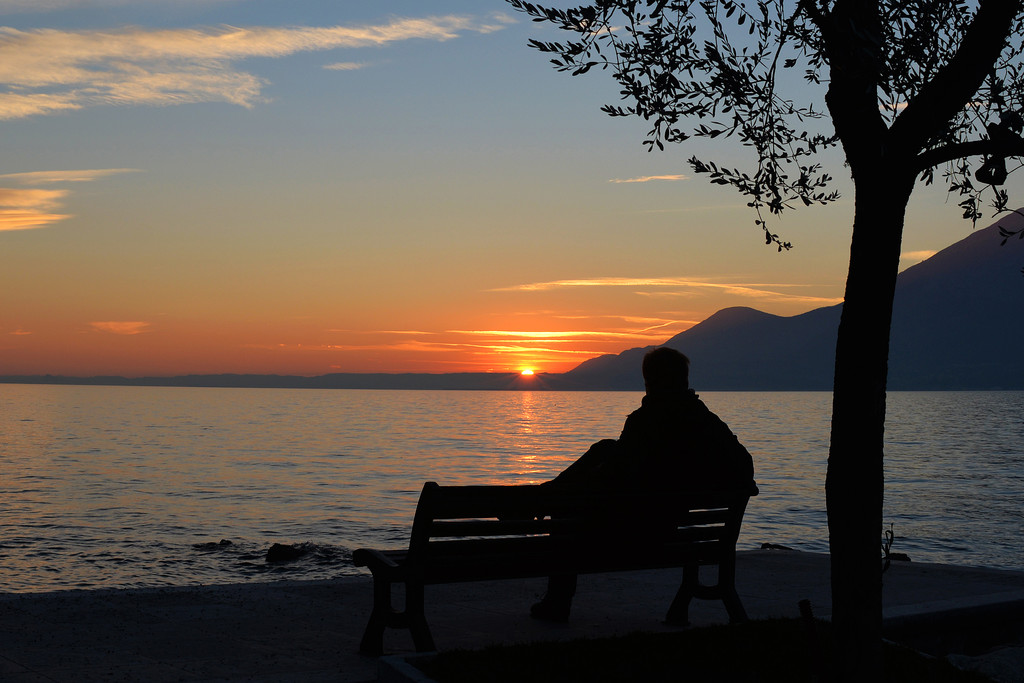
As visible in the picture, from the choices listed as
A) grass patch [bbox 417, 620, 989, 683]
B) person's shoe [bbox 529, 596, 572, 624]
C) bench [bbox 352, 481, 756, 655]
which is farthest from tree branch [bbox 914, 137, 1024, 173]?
person's shoe [bbox 529, 596, 572, 624]

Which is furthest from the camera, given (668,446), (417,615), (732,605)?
(732,605)

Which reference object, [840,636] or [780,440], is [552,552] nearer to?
[840,636]

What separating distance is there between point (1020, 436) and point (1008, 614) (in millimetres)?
91078

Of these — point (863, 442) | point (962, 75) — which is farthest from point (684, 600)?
point (962, 75)

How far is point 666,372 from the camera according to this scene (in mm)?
6793

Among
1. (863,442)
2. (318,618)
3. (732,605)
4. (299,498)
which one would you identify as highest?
(863,442)

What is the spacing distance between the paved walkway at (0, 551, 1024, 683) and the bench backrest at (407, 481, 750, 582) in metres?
0.61

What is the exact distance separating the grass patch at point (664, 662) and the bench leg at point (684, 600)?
3.89ft

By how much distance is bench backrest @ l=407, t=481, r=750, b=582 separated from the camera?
5.96 m

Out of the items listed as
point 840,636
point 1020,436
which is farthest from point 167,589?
point 1020,436

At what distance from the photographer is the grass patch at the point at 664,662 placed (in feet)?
16.8

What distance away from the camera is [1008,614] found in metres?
7.30

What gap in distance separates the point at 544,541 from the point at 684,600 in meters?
1.41

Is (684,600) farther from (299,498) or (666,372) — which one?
(299,498)
